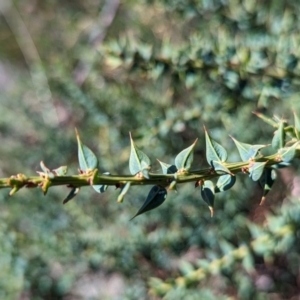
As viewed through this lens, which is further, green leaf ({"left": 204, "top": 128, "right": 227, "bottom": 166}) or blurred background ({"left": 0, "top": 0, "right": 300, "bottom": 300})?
blurred background ({"left": 0, "top": 0, "right": 300, "bottom": 300})

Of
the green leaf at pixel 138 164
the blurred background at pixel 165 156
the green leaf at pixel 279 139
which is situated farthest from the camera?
the blurred background at pixel 165 156

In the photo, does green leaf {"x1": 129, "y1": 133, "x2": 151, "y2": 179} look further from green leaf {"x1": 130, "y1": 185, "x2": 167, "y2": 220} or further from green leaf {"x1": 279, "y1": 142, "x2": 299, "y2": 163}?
green leaf {"x1": 279, "y1": 142, "x2": 299, "y2": 163}

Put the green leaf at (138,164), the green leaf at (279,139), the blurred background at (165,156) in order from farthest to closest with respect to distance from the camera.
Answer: the blurred background at (165,156) < the green leaf at (279,139) < the green leaf at (138,164)

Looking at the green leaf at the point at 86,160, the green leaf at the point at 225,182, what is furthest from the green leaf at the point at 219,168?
the green leaf at the point at 86,160

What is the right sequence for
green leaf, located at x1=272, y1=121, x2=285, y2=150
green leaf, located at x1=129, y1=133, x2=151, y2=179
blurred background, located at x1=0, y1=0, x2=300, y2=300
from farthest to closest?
blurred background, located at x1=0, y1=0, x2=300, y2=300, green leaf, located at x1=272, y1=121, x2=285, y2=150, green leaf, located at x1=129, y1=133, x2=151, y2=179

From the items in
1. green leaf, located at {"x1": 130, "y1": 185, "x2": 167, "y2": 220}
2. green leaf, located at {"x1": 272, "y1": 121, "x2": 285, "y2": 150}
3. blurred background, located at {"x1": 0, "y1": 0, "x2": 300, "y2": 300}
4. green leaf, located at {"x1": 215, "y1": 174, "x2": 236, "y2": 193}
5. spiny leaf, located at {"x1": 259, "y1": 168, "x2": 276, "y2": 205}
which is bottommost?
green leaf, located at {"x1": 130, "y1": 185, "x2": 167, "y2": 220}

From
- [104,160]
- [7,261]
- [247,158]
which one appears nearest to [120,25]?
[104,160]

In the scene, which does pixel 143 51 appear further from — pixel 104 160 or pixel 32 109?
pixel 32 109

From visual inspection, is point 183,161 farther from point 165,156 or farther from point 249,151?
point 165,156

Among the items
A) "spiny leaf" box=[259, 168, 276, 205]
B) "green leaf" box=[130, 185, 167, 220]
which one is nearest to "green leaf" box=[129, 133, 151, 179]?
"green leaf" box=[130, 185, 167, 220]

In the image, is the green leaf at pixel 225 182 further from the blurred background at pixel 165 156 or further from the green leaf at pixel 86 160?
the blurred background at pixel 165 156
